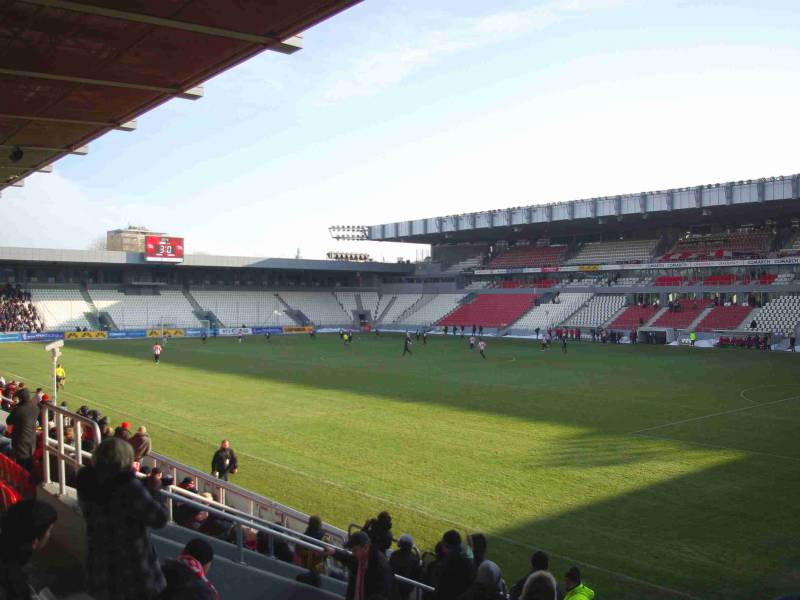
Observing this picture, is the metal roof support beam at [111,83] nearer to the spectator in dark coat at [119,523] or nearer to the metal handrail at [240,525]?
the metal handrail at [240,525]

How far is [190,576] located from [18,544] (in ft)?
3.01

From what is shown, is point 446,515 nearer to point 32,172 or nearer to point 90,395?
point 32,172

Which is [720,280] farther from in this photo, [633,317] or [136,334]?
[136,334]

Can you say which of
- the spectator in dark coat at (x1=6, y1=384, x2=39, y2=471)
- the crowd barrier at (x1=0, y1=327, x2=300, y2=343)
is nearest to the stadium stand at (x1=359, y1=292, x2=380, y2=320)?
the crowd barrier at (x1=0, y1=327, x2=300, y2=343)

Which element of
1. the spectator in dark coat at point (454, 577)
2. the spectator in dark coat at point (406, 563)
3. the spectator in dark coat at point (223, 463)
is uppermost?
the spectator in dark coat at point (454, 577)

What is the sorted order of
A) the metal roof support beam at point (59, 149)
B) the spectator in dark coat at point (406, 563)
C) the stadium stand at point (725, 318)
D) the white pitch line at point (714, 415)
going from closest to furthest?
the spectator in dark coat at point (406, 563) < the metal roof support beam at point (59, 149) < the white pitch line at point (714, 415) < the stadium stand at point (725, 318)

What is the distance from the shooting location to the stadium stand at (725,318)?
2037 inches

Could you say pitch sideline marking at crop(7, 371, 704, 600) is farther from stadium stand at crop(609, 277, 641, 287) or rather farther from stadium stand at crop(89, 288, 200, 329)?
stadium stand at crop(609, 277, 641, 287)

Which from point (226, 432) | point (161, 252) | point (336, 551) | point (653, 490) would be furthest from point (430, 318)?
point (336, 551)

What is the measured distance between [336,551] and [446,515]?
5.71 m

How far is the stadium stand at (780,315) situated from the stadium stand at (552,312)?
16.1 metres

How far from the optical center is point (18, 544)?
11.8 feet

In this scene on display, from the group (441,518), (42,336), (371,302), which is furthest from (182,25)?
(371,302)

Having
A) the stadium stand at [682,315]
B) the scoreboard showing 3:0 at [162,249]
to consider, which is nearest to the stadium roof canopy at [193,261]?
the scoreboard showing 3:0 at [162,249]
